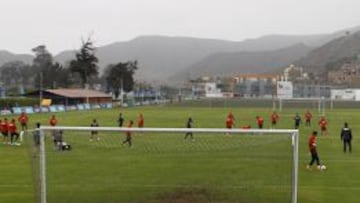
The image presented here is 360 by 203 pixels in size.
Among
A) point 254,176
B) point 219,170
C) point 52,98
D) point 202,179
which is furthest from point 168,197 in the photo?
point 52,98

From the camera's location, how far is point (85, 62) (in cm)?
15012

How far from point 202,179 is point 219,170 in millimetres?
1364

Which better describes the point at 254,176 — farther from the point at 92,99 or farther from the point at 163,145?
the point at 92,99

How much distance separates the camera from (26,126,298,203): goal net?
17391 millimetres

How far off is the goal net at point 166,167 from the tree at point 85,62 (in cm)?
12849

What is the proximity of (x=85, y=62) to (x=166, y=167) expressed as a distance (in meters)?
132

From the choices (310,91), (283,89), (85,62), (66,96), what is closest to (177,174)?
(283,89)

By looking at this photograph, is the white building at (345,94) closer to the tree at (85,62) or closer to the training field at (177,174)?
the tree at (85,62)

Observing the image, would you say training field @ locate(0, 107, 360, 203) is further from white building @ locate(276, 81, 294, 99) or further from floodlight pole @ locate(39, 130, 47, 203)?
white building @ locate(276, 81, 294, 99)

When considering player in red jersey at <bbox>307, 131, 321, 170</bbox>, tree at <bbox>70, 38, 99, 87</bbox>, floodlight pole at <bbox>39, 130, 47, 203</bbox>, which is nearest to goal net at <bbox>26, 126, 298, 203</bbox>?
floodlight pole at <bbox>39, 130, 47, 203</bbox>

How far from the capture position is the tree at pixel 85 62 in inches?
5876

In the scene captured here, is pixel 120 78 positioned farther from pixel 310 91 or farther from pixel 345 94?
pixel 345 94

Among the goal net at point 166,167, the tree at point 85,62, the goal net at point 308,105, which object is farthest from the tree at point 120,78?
the goal net at point 166,167

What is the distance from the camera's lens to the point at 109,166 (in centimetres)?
1856
